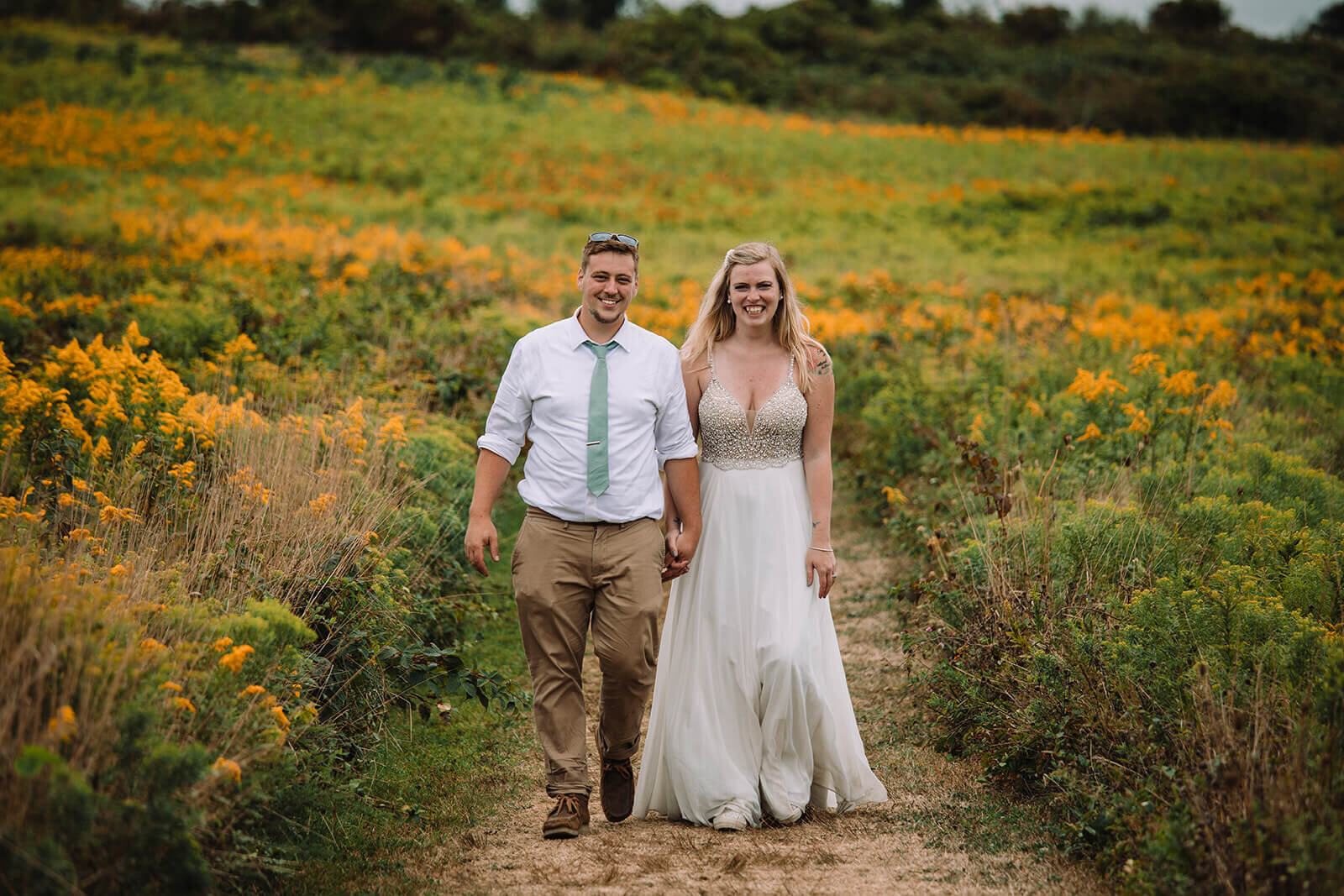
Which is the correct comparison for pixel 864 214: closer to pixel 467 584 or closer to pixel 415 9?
pixel 467 584

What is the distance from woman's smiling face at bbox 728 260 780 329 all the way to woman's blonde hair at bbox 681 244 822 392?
26mm

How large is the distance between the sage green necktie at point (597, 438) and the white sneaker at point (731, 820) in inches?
55.7

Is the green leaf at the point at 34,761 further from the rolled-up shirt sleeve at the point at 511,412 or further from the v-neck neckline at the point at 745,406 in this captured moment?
the v-neck neckline at the point at 745,406

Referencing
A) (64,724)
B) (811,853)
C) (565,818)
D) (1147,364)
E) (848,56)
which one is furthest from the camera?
(848,56)

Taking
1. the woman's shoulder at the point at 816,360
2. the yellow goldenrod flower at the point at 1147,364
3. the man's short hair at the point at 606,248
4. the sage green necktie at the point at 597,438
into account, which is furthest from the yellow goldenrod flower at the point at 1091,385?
the sage green necktie at the point at 597,438

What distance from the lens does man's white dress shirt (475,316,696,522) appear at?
14.8 ft

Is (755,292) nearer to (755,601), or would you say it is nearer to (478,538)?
(755,601)

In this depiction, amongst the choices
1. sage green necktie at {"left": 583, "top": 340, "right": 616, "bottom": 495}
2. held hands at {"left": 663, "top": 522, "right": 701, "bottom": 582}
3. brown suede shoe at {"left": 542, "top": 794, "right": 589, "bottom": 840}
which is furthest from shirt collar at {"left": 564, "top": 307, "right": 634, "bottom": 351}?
brown suede shoe at {"left": 542, "top": 794, "right": 589, "bottom": 840}

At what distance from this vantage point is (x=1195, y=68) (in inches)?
1972

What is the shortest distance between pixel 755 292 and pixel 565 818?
7.53ft

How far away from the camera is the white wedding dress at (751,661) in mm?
4668

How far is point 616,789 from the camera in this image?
4.72 metres

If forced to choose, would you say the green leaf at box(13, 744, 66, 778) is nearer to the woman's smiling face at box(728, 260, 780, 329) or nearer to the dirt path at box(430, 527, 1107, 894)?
the dirt path at box(430, 527, 1107, 894)

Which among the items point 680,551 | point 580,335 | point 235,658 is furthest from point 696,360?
point 235,658
